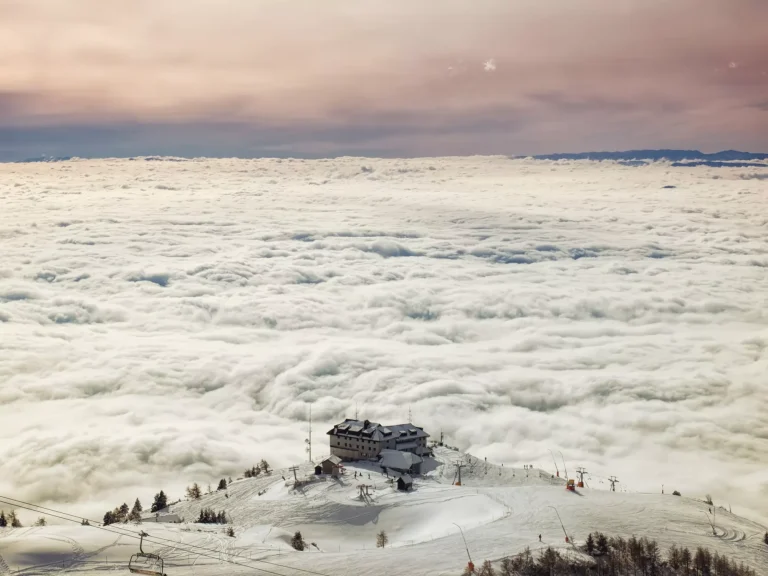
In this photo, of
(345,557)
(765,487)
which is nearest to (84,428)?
(345,557)

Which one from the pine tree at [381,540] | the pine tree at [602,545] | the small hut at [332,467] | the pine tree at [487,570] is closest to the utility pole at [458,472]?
the small hut at [332,467]

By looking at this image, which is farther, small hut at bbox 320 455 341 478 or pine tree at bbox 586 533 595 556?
small hut at bbox 320 455 341 478

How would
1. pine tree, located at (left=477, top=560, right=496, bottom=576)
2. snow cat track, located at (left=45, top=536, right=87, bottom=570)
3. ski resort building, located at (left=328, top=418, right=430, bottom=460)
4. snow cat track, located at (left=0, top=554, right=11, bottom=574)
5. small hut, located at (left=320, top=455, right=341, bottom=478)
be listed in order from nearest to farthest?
snow cat track, located at (left=0, top=554, right=11, bottom=574), pine tree, located at (left=477, top=560, right=496, bottom=576), snow cat track, located at (left=45, top=536, right=87, bottom=570), small hut, located at (left=320, top=455, right=341, bottom=478), ski resort building, located at (left=328, top=418, right=430, bottom=460)

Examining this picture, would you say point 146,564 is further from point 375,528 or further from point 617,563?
point 617,563

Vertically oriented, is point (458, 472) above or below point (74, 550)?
below

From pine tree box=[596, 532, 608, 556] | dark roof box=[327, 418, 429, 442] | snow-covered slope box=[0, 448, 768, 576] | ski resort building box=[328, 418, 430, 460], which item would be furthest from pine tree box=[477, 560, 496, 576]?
dark roof box=[327, 418, 429, 442]

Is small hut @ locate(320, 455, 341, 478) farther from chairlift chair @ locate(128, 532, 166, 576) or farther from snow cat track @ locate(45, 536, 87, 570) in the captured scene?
snow cat track @ locate(45, 536, 87, 570)

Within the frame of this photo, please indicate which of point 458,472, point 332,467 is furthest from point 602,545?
point 332,467
